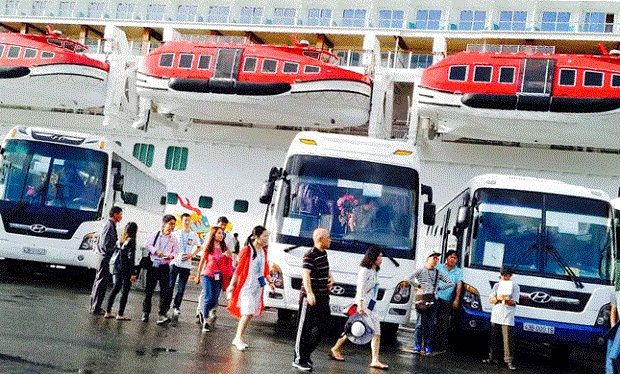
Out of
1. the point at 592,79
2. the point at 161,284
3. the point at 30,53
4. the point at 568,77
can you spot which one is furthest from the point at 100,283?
the point at 30,53

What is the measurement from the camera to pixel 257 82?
25.4 m

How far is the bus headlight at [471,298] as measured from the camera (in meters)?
11.1

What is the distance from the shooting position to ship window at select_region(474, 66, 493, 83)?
23.5m

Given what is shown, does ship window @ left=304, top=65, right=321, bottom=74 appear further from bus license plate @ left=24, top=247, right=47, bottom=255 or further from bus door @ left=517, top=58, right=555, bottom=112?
bus license plate @ left=24, top=247, right=47, bottom=255

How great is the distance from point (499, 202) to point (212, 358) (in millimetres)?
5672

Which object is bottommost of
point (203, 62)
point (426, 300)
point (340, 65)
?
point (426, 300)

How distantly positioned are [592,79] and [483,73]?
10.7 feet

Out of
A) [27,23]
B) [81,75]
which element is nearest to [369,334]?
[81,75]

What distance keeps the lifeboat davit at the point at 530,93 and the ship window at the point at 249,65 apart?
5732 mm

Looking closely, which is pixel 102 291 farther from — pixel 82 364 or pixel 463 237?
pixel 463 237

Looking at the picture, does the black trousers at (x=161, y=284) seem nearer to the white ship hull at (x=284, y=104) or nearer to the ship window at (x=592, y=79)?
the white ship hull at (x=284, y=104)

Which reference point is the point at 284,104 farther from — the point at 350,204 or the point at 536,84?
the point at 350,204

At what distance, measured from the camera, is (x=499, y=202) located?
1159 cm

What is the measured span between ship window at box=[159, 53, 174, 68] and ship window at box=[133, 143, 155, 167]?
5.37 meters
